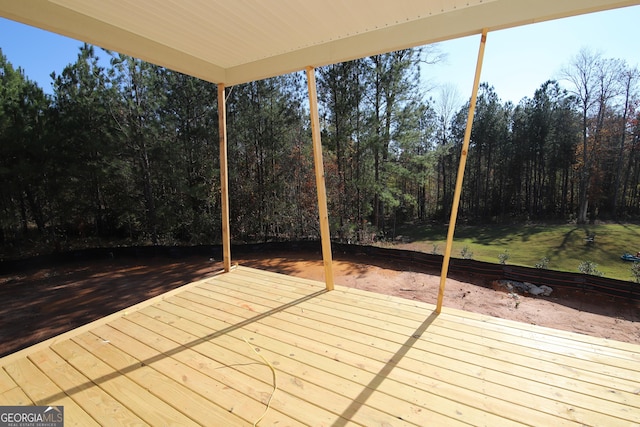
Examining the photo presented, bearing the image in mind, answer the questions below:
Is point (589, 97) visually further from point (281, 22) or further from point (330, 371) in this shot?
point (330, 371)

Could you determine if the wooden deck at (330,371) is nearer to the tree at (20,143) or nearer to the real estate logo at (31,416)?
the real estate logo at (31,416)

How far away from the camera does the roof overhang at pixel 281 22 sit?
1.66 m

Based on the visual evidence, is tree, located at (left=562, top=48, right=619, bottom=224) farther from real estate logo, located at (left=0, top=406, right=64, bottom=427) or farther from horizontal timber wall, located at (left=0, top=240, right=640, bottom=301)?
real estate logo, located at (left=0, top=406, right=64, bottom=427)

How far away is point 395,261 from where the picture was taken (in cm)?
566

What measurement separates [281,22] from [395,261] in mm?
4779

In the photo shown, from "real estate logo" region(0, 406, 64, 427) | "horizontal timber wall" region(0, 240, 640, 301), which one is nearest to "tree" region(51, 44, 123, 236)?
"horizontal timber wall" region(0, 240, 640, 301)

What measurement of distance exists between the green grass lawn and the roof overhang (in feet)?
19.8

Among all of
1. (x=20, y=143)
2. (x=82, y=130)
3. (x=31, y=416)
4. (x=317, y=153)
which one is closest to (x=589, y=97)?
(x=317, y=153)

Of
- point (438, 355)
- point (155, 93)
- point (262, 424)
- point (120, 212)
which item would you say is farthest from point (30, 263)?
point (438, 355)

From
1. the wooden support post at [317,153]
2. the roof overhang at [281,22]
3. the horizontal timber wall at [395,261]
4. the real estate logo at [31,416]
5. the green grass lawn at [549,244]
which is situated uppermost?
the roof overhang at [281,22]

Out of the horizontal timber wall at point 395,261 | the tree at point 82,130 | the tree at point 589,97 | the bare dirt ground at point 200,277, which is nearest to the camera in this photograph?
the bare dirt ground at point 200,277

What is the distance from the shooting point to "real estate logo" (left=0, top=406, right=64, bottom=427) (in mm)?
1264

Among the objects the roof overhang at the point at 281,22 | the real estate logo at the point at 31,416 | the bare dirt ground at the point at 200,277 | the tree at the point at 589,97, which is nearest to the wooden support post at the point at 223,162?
the roof overhang at the point at 281,22

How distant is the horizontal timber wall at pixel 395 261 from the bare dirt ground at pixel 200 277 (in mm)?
153
